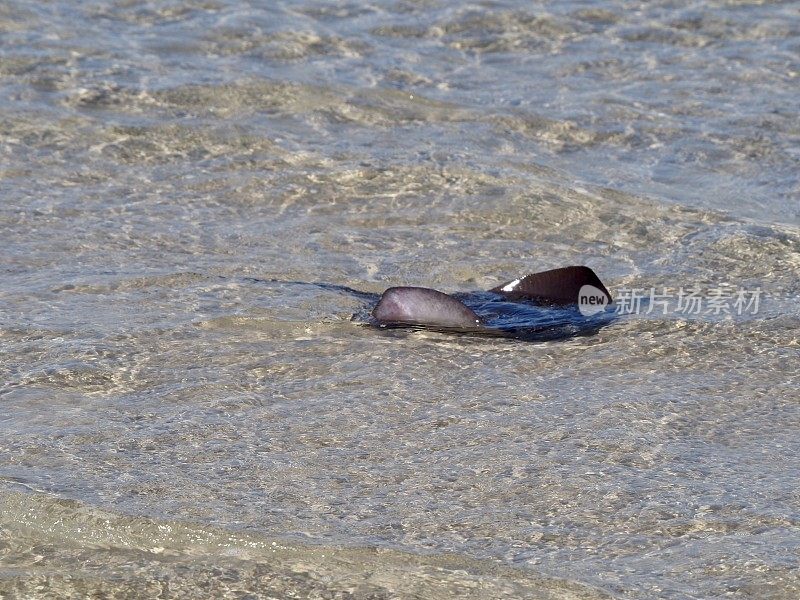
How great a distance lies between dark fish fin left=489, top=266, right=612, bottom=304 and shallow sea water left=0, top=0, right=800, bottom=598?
0.20 m

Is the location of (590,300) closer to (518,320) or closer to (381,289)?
(518,320)

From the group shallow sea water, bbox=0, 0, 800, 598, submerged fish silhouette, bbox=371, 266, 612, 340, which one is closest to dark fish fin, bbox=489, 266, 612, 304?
submerged fish silhouette, bbox=371, 266, 612, 340

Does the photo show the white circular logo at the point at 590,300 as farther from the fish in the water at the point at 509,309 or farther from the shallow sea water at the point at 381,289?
the shallow sea water at the point at 381,289

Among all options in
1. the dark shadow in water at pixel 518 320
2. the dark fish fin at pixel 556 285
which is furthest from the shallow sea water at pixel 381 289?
the dark fish fin at pixel 556 285

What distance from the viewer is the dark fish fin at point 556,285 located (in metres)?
4.64

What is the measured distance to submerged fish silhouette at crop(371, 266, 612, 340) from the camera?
449 centimetres

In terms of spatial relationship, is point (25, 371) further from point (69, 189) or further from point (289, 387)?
point (69, 189)

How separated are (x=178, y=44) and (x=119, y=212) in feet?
7.98

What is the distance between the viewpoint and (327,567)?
3.08 metres

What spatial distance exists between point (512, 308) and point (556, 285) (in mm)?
185

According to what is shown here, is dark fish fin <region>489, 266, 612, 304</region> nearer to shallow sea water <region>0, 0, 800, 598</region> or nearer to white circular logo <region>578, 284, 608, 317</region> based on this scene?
white circular logo <region>578, 284, 608, 317</region>

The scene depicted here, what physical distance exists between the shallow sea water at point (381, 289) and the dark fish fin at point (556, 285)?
0.20m

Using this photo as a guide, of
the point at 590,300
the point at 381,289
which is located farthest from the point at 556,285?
the point at 381,289

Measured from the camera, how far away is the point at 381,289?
4.88 m
